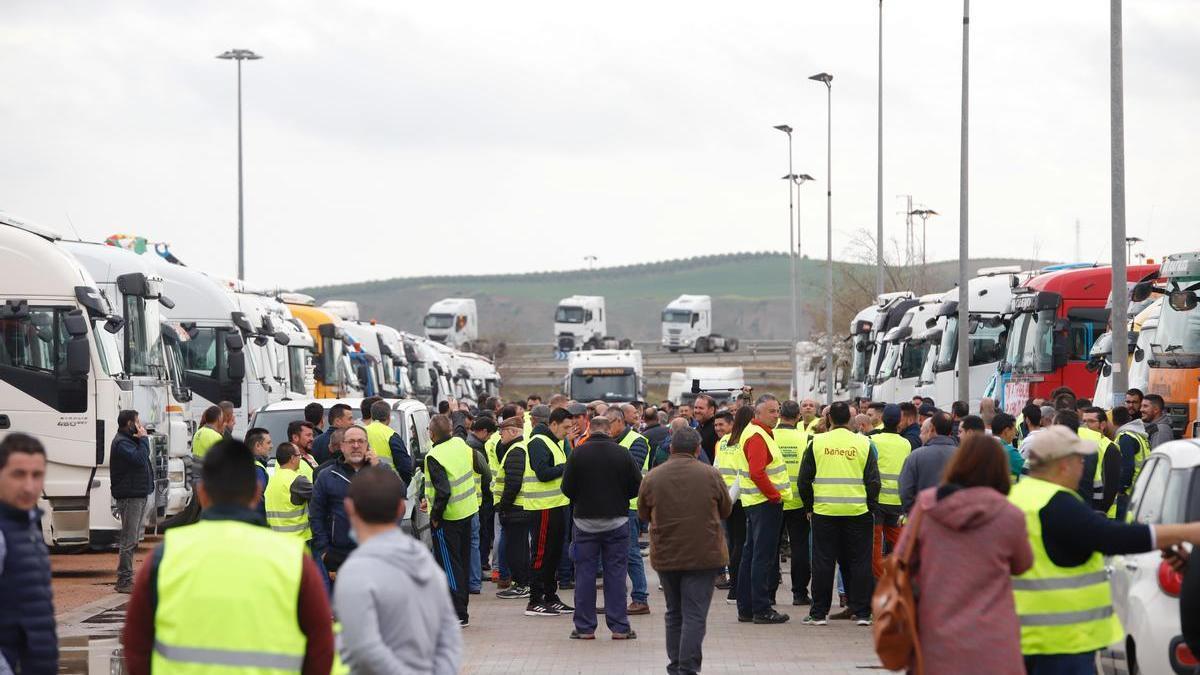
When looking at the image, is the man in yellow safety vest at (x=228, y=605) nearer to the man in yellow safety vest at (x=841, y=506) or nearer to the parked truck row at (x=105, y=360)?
the parked truck row at (x=105, y=360)

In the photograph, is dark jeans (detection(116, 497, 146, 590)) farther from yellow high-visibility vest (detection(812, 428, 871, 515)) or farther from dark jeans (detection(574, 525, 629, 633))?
yellow high-visibility vest (detection(812, 428, 871, 515))

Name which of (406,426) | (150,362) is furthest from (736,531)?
(150,362)

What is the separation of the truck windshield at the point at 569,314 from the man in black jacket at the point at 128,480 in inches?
3311

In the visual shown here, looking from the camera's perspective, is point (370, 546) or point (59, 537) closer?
point (370, 546)

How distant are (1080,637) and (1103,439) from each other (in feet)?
Answer: 25.6

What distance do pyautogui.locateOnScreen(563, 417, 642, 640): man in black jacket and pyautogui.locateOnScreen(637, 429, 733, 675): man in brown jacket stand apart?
1760mm

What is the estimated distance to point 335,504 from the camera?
1183cm

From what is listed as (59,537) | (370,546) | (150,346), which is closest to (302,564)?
(370,546)

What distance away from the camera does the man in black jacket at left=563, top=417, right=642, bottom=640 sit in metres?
13.9

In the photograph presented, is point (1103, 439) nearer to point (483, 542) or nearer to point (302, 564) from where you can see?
point (483, 542)

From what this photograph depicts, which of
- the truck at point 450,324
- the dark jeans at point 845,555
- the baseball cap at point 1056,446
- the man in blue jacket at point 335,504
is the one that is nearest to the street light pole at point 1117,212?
the dark jeans at point 845,555

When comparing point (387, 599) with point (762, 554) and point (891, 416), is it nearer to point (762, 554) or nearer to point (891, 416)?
point (762, 554)

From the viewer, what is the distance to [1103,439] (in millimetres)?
14570

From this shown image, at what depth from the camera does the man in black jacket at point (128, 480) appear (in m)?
17.4
